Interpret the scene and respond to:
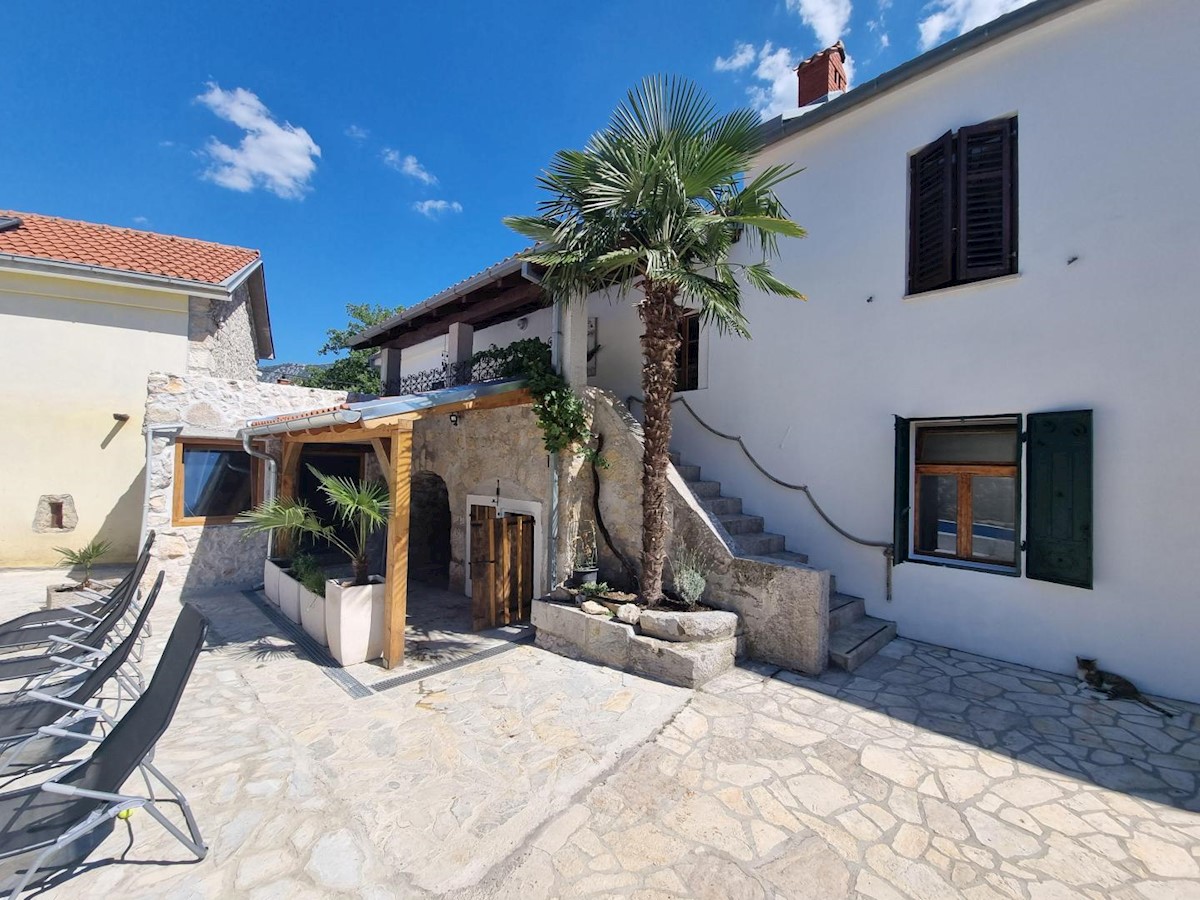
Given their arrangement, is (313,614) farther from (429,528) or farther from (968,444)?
(968,444)

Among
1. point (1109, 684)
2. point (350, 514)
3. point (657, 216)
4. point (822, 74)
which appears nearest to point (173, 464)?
point (350, 514)

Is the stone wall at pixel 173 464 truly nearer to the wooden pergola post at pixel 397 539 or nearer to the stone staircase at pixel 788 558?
the wooden pergola post at pixel 397 539

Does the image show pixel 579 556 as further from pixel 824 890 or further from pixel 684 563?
pixel 824 890

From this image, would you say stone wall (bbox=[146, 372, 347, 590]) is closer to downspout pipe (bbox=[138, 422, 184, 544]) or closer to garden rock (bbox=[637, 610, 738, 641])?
downspout pipe (bbox=[138, 422, 184, 544])

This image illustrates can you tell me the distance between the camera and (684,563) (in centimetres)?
651

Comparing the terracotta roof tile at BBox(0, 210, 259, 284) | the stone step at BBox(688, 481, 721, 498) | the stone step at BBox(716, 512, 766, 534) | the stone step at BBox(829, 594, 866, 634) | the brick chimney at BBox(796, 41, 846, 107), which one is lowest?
the stone step at BBox(829, 594, 866, 634)

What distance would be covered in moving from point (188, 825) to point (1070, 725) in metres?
Result: 7.31

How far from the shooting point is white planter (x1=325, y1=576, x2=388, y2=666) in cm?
592

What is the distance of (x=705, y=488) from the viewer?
8.02 metres

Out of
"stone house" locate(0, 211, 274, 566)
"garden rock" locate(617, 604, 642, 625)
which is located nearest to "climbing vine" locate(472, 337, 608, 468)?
"garden rock" locate(617, 604, 642, 625)

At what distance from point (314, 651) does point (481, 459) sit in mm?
3813

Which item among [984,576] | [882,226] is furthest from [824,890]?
[882,226]

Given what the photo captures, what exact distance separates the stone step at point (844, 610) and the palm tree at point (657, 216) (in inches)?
93.1

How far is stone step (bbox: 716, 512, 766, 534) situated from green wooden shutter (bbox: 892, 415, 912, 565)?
1915mm
